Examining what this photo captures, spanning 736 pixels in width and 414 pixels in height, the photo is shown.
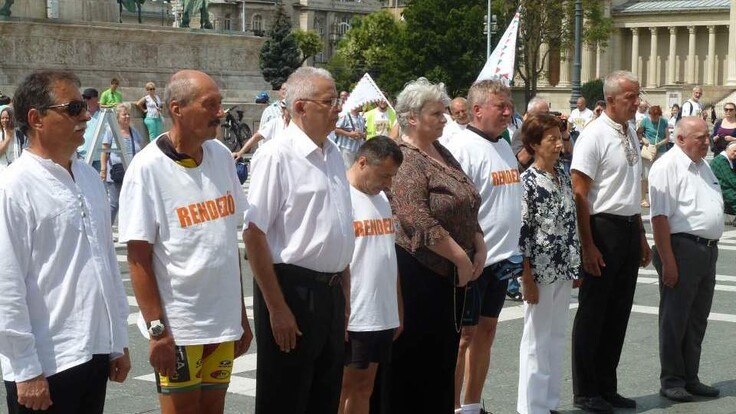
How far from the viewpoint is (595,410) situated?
855cm

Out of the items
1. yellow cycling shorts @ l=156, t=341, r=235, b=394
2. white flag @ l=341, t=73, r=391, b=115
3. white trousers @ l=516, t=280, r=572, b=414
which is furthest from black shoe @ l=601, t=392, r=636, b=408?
white flag @ l=341, t=73, r=391, b=115

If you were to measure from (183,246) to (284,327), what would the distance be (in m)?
0.66

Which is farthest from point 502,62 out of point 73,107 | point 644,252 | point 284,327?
point 73,107

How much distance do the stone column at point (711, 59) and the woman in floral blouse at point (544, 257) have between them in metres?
110

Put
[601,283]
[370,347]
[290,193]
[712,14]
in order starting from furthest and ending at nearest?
[712,14]
[601,283]
[370,347]
[290,193]

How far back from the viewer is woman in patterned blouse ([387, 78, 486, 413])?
7242 millimetres

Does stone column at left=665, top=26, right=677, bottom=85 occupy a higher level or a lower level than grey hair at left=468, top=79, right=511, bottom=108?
higher

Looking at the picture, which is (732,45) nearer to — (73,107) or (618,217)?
(618,217)

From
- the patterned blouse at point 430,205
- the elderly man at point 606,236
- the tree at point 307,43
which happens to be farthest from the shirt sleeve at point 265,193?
the tree at point 307,43

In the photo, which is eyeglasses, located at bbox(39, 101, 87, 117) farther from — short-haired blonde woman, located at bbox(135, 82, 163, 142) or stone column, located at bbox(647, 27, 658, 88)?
stone column, located at bbox(647, 27, 658, 88)

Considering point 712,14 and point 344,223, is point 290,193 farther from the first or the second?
point 712,14

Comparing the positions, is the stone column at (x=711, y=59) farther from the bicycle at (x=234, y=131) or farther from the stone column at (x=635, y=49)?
the bicycle at (x=234, y=131)

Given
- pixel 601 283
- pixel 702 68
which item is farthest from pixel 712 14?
pixel 601 283

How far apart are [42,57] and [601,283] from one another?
32.9 m
